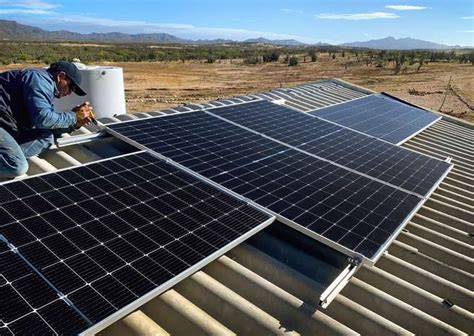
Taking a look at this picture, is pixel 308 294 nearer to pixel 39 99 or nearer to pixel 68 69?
pixel 39 99

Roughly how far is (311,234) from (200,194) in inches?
84.5

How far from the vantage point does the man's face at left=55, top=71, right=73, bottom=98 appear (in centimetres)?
804

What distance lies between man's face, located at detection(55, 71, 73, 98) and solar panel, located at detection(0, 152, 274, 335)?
2.05 metres

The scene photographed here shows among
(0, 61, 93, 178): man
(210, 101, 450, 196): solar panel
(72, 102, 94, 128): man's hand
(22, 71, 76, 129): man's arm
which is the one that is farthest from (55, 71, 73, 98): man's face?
(210, 101, 450, 196): solar panel

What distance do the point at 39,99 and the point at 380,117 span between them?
49.4ft

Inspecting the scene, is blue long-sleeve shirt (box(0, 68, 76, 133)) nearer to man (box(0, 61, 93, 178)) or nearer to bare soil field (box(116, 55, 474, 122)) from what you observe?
man (box(0, 61, 93, 178))

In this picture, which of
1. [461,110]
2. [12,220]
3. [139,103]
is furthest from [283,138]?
[461,110]

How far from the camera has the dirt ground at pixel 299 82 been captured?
4334cm

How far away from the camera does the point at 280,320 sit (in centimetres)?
518

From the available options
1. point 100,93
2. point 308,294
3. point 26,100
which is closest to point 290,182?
point 308,294

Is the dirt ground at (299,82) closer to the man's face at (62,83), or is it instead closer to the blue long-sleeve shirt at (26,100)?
the man's face at (62,83)

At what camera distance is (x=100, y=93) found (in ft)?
44.4

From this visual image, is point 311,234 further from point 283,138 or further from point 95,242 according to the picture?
point 283,138

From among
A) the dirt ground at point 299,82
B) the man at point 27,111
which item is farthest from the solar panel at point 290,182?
the dirt ground at point 299,82
